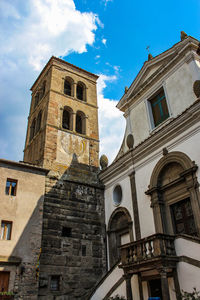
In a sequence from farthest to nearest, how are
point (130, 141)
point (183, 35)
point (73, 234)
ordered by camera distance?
point (130, 141), point (73, 234), point (183, 35)

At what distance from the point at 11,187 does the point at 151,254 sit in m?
6.79

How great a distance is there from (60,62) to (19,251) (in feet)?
43.3

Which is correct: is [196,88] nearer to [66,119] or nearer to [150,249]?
[150,249]

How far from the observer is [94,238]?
14.9m

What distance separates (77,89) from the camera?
68.7ft

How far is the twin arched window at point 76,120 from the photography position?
1876 cm

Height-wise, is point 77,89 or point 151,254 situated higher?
point 77,89

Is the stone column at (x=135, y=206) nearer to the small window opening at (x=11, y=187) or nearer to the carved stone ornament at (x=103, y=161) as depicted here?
the carved stone ornament at (x=103, y=161)

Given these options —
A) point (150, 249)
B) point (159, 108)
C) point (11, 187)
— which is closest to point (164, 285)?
point (150, 249)

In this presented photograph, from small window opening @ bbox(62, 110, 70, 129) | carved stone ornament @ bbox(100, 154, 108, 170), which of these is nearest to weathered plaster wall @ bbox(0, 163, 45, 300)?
carved stone ornament @ bbox(100, 154, 108, 170)

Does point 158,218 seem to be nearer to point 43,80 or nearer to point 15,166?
point 15,166

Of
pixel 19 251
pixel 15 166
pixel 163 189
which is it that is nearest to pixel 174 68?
pixel 163 189

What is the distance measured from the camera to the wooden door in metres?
11.1

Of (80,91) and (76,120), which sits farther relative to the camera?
(80,91)
